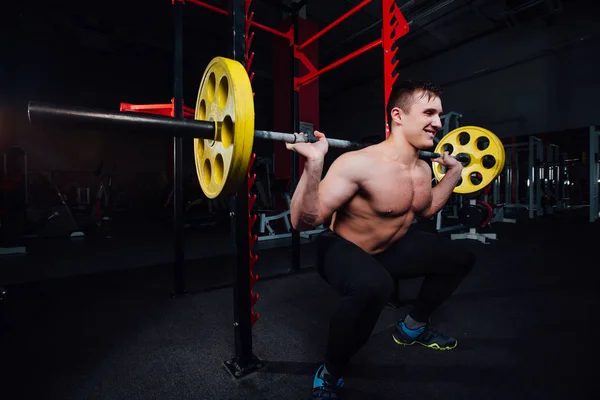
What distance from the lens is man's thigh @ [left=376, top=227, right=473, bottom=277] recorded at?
44.5 inches

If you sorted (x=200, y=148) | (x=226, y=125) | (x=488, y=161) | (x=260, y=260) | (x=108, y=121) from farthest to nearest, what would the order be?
(x=260, y=260) → (x=488, y=161) → (x=200, y=148) → (x=226, y=125) → (x=108, y=121)

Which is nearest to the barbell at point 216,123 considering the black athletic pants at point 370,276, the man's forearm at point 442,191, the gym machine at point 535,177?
the black athletic pants at point 370,276

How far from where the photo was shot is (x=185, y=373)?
3.43 feet

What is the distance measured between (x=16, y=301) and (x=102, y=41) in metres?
7.05

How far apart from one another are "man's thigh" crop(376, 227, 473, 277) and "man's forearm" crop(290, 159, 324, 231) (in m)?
0.36

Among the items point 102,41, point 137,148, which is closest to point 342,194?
point 102,41

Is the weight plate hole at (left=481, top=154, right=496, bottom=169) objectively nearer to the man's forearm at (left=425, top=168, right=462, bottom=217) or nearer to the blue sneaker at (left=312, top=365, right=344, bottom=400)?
the man's forearm at (left=425, top=168, right=462, bottom=217)

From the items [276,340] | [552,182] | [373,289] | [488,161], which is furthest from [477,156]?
[552,182]

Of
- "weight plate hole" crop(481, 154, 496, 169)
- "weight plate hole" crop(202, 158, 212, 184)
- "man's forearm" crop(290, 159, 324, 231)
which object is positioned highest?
"weight plate hole" crop(481, 154, 496, 169)

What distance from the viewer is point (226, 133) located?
80cm

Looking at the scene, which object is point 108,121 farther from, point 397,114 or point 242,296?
point 397,114

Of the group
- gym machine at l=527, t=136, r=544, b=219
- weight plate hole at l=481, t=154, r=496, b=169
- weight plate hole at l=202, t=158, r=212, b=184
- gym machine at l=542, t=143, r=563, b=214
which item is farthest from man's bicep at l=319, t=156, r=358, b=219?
gym machine at l=542, t=143, r=563, b=214

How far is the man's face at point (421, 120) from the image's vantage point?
1.08m

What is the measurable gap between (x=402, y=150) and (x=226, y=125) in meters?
0.66
